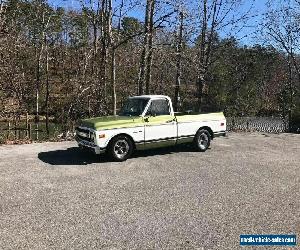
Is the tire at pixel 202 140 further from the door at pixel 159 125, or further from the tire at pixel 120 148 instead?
the tire at pixel 120 148

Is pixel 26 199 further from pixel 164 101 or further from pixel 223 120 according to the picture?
pixel 223 120

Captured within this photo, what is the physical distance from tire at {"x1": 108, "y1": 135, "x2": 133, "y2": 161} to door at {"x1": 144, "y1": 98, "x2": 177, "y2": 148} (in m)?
0.63

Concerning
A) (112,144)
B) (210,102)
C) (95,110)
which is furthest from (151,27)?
(210,102)

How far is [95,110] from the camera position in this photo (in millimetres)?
17406

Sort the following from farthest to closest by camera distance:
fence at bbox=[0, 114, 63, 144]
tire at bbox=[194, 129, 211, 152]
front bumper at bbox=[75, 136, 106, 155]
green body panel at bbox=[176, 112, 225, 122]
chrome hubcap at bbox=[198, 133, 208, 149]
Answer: fence at bbox=[0, 114, 63, 144] → chrome hubcap at bbox=[198, 133, 208, 149] → tire at bbox=[194, 129, 211, 152] → green body panel at bbox=[176, 112, 225, 122] → front bumper at bbox=[75, 136, 106, 155]

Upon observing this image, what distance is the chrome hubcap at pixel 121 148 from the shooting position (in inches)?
416

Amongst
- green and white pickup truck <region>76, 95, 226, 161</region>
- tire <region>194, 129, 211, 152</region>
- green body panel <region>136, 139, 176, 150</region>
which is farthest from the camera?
tire <region>194, 129, 211, 152</region>

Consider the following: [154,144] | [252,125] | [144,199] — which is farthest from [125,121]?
[252,125]

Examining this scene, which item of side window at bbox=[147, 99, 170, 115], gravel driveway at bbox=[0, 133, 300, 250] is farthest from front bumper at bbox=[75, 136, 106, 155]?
side window at bbox=[147, 99, 170, 115]

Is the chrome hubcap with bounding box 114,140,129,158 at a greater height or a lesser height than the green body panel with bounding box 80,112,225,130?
lesser

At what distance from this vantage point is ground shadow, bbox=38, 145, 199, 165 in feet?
34.4

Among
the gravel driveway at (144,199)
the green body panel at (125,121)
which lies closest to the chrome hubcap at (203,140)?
the gravel driveway at (144,199)

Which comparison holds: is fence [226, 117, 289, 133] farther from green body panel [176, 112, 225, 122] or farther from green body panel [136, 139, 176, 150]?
green body panel [136, 139, 176, 150]

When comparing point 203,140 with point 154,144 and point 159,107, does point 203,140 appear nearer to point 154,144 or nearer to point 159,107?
point 154,144
